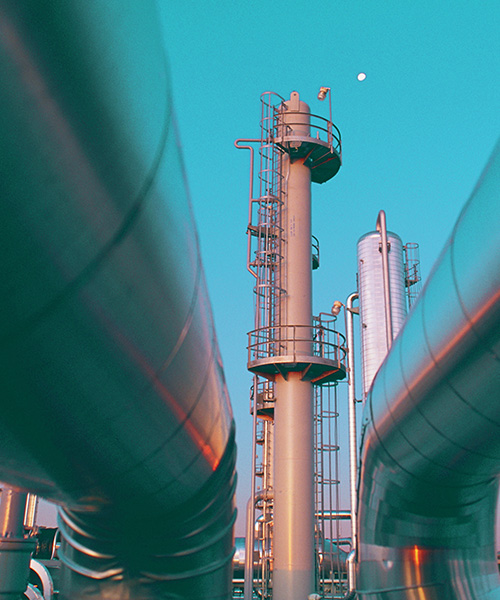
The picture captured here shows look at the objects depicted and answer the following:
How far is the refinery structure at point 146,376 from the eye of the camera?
1.86 meters

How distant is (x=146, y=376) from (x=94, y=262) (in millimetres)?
1079

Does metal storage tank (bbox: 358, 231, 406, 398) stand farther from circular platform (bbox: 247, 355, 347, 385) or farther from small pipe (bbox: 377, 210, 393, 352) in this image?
small pipe (bbox: 377, 210, 393, 352)

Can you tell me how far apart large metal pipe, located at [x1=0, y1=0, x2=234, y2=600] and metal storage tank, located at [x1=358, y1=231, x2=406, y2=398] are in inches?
541

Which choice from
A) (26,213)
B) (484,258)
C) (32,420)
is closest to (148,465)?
(32,420)

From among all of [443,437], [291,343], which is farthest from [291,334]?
[443,437]

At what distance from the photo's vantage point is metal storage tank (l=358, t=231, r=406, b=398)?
17812 mm

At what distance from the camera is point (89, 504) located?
498 centimetres

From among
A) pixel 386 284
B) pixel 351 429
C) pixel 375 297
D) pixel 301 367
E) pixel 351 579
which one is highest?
pixel 375 297

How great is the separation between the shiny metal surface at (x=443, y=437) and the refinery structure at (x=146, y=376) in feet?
0.08

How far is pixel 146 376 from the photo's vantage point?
3080mm

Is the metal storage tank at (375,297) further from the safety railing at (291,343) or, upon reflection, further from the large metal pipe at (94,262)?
the large metal pipe at (94,262)

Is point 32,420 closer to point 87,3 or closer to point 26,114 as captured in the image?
point 26,114

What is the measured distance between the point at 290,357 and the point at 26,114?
552 inches

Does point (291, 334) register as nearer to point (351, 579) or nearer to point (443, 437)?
point (351, 579)
